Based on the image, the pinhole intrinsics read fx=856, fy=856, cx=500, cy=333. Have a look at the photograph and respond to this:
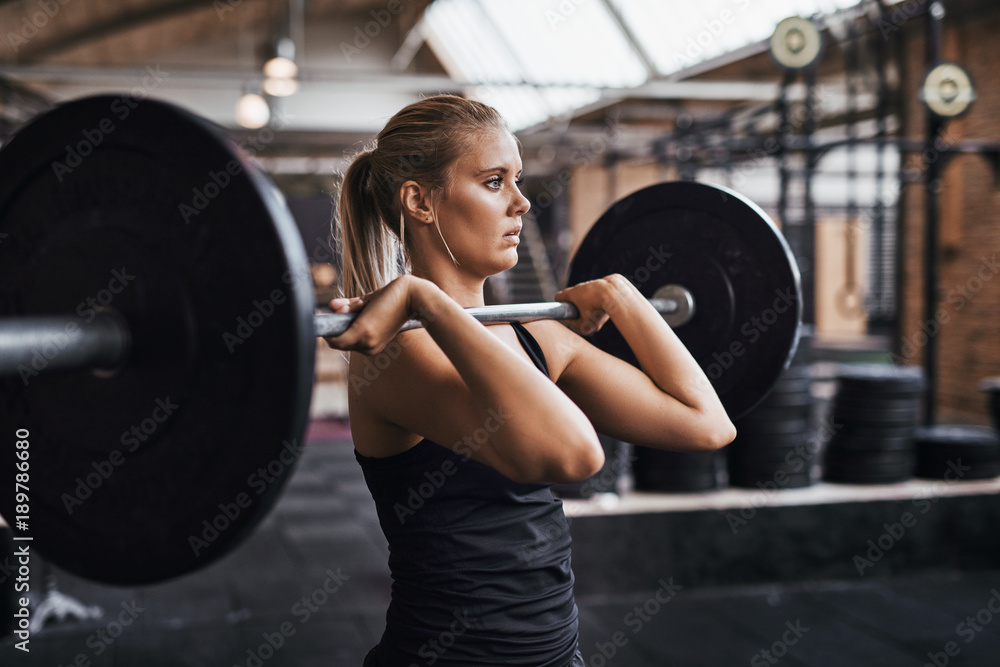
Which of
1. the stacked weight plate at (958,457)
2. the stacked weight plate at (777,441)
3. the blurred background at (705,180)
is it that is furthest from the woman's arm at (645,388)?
the stacked weight plate at (958,457)

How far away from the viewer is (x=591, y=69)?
33.0ft

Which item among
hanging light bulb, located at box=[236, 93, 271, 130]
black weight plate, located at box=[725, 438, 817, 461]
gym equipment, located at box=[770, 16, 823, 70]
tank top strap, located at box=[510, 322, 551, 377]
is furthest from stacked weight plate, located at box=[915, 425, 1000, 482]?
hanging light bulb, located at box=[236, 93, 271, 130]

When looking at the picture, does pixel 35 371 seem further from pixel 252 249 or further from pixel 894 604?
pixel 894 604

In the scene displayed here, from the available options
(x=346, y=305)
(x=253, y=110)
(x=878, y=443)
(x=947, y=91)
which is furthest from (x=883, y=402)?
(x=253, y=110)

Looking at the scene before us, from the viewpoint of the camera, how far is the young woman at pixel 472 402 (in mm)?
905

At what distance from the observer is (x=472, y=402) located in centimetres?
96

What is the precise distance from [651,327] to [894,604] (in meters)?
2.77

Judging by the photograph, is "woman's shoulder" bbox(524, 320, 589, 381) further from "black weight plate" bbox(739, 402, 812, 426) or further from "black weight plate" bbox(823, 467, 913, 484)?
"black weight plate" bbox(823, 467, 913, 484)

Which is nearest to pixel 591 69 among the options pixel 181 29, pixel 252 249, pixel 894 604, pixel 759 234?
pixel 181 29

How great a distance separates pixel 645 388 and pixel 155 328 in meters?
0.65

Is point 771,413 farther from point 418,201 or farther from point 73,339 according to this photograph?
point 73,339

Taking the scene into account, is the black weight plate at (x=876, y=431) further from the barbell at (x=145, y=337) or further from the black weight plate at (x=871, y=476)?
the barbell at (x=145, y=337)

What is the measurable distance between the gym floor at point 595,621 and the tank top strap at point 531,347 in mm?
1959

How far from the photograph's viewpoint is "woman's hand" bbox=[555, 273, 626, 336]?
1207 millimetres
